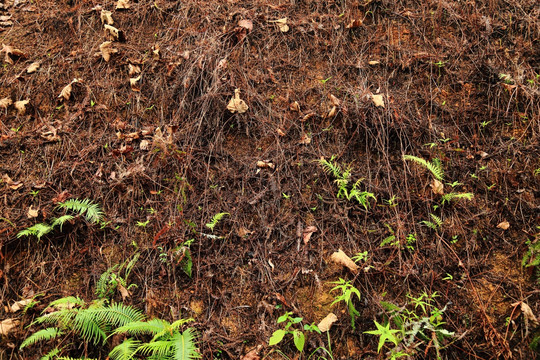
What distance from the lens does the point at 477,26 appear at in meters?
3.64

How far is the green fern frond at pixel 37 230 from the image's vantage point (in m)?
2.79

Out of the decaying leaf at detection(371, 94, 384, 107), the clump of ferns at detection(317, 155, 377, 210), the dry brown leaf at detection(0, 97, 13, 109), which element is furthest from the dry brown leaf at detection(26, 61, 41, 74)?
the decaying leaf at detection(371, 94, 384, 107)

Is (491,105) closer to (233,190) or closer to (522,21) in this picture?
(522,21)

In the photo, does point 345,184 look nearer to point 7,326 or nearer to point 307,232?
point 307,232

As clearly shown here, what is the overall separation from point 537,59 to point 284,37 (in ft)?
9.17

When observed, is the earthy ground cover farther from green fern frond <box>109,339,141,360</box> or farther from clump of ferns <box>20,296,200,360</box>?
green fern frond <box>109,339,141,360</box>

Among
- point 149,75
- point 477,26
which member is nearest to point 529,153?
point 477,26

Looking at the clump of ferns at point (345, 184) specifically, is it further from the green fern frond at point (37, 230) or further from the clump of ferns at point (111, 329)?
the green fern frond at point (37, 230)

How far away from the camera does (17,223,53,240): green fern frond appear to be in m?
2.79

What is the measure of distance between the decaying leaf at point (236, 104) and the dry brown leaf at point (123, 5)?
2191 millimetres

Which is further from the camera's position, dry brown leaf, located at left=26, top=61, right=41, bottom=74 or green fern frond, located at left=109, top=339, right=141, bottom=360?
dry brown leaf, located at left=26, top=61, right=41, bottom=74

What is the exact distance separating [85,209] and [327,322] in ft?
7.80

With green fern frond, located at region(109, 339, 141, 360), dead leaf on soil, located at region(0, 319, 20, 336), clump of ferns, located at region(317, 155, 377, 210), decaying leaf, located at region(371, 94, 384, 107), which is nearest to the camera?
green fern frond, located at region(109, 339, 141, 360)

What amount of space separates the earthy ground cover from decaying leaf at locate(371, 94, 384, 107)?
0.06m
